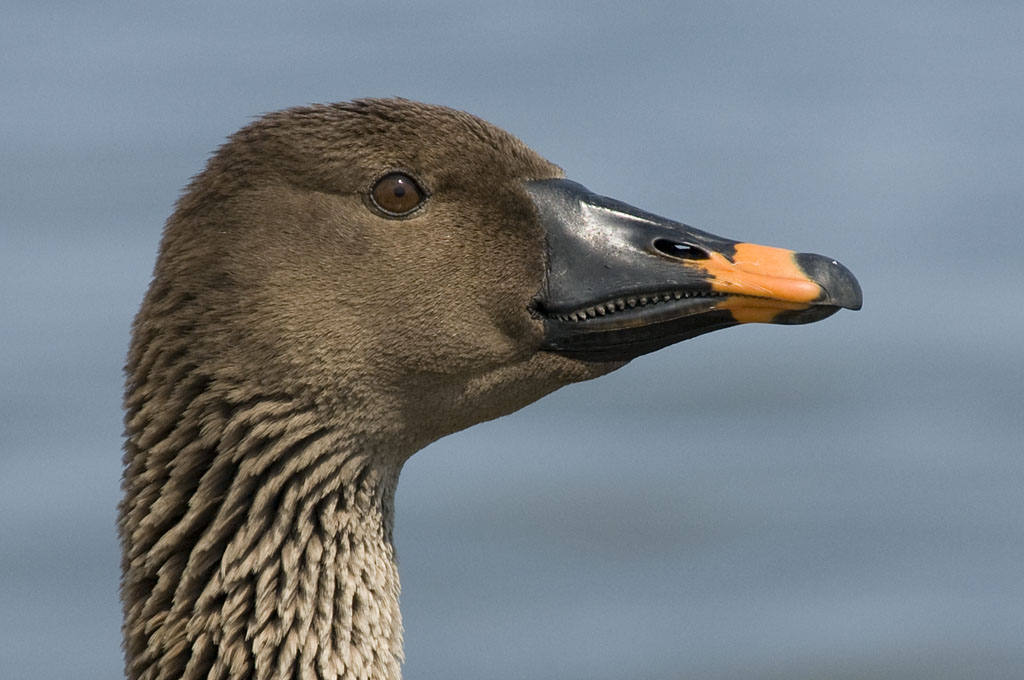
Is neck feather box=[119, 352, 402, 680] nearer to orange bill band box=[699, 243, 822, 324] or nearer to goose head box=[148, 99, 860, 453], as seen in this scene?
goose head box=[148, 99, 860, 453]

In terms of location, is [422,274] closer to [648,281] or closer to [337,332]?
[337,332]

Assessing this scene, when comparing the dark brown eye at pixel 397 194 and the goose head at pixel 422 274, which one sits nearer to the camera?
the goose head at pixel 422 274

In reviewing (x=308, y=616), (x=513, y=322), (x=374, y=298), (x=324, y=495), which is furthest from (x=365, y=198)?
(x=308, y=616)

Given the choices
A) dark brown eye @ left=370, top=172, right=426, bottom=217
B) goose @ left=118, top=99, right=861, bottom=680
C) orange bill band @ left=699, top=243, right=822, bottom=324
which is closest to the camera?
orange bill band @ left=699, top=243, right=822, bottom=324

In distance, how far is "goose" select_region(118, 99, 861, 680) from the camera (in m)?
5.43

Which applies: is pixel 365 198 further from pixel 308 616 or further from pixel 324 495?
pixel 308 616

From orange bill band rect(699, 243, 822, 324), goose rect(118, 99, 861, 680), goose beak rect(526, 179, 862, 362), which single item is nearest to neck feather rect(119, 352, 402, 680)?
goose rect(118, 99, 861, 680)

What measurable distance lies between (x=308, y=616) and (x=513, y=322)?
1.30 metres

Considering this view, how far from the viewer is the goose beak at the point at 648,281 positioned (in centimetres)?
538

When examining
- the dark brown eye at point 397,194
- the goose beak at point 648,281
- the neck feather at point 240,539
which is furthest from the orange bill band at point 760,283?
the neck feather at point 240,539

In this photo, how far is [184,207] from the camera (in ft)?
18.3

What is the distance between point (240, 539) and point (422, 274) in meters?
1.15

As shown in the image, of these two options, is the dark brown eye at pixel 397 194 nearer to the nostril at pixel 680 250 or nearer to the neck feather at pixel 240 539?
the neck feather at pixel 240 539

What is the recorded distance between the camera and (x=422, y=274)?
18.3 feet
